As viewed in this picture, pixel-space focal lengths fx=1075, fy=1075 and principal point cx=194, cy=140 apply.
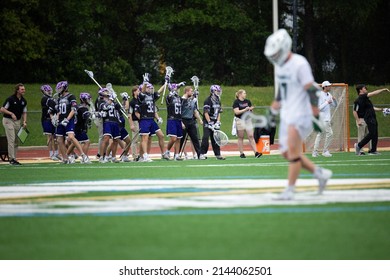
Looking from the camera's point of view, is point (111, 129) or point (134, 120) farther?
point (134, 120)

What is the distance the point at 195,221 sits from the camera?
10844 mm

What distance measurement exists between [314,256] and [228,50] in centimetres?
5389

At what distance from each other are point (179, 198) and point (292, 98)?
2.00m

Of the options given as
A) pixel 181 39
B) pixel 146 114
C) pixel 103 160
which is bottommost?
pixel 103 160

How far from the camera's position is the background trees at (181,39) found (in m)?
53.4

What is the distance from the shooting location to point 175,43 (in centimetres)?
5909

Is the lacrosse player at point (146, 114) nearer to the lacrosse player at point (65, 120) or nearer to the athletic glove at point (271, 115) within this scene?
the lacrosse player at point (65, 120)

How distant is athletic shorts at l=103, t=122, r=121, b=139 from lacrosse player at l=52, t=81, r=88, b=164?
926 mm

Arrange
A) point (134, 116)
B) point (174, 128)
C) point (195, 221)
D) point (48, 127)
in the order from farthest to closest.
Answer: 1. point (48, 127)
2. point (134, 116)
3. point (174, 128)
4. point (195, 221)

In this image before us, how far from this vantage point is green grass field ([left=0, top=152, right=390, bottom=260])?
8.98 m

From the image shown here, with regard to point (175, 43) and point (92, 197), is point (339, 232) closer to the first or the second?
point (92, 197)

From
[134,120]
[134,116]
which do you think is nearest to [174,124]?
[134,116]

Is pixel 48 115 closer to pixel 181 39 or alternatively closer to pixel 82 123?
pixel 82 123

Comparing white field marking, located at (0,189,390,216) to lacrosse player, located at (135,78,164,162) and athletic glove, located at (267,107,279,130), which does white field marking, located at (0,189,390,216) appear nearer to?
athletic glove, located at (267,107,279,130)
